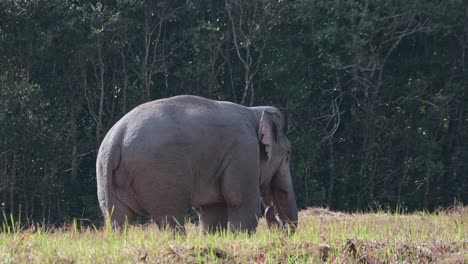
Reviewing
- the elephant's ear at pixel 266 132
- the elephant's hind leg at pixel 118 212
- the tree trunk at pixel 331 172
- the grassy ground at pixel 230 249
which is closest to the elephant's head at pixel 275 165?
the elephant's ear at pixel 266 132

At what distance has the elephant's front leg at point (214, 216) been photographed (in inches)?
498

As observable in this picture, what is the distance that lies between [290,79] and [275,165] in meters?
13.1

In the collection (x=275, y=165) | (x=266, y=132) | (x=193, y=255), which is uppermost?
(x=266, y=132)

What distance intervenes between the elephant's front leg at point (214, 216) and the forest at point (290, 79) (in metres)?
11.2

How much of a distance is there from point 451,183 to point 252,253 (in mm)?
19295

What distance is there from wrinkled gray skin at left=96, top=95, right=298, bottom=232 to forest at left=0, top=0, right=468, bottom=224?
11.4 m

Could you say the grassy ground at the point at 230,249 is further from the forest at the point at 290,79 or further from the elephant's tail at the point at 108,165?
the forest at the point at 290,79

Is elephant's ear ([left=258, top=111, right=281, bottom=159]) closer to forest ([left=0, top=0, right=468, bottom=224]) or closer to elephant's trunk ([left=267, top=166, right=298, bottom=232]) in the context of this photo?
elephant's trunk ([left=267, top=166, right=298, bottom=232])

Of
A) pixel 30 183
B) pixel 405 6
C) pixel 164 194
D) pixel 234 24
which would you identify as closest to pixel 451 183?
pixel 405 6

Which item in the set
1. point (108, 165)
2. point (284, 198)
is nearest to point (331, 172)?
point (284, 198)

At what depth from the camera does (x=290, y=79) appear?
2589 cm

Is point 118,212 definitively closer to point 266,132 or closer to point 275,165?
point 266,132

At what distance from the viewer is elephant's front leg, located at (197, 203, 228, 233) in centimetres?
1266

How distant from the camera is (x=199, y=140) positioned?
1152 cm
